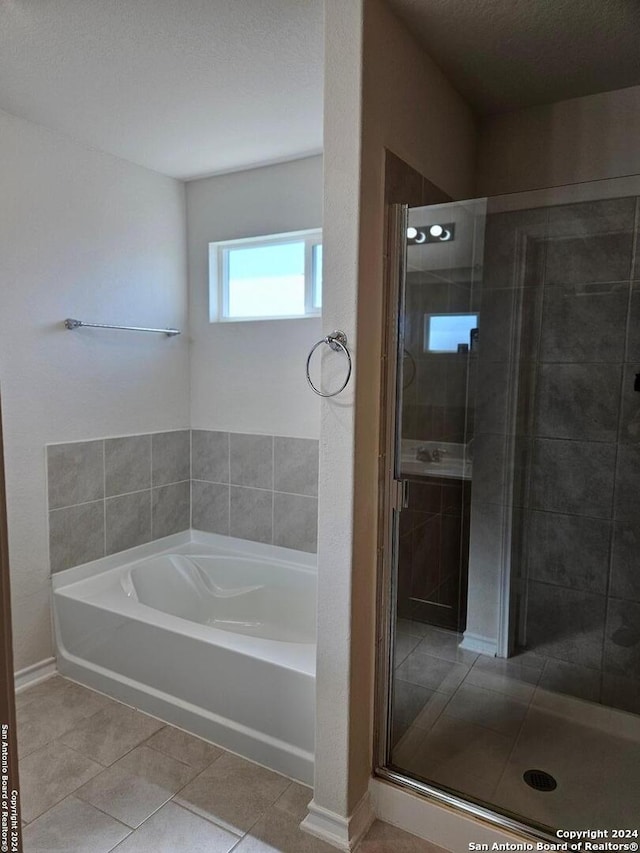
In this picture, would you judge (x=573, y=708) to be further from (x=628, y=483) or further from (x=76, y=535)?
(x=76, y=535)

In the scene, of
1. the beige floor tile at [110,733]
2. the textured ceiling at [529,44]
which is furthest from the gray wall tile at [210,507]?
the textured ceiling at [529,44]

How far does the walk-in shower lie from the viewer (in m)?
1.90

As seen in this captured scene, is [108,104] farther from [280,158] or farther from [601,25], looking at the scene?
[601,25]

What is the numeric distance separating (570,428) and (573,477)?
19cm

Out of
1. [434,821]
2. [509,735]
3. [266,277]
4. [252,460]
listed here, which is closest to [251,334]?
[266,277]

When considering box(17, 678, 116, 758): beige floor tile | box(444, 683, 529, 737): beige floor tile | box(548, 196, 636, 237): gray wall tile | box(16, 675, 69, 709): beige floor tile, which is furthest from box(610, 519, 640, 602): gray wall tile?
box(16, 675, 69, 709): beige floor tile

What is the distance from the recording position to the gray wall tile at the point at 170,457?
10.5 ft

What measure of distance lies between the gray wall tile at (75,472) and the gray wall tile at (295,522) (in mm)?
907

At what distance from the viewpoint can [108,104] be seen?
2318 mm

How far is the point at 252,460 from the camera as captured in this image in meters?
3.18

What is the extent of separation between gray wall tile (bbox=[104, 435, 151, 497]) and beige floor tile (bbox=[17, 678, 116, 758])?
0.91m

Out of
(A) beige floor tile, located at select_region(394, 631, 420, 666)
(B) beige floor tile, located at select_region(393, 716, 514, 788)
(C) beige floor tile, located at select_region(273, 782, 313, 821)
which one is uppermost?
(A) beige floor tile, located at select_region(394, 631, 420, 666)

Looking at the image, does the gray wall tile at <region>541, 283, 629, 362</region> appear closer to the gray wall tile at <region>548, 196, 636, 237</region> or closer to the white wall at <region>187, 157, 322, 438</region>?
the gray wall tile at <region>548, 196, 636, 237</region>

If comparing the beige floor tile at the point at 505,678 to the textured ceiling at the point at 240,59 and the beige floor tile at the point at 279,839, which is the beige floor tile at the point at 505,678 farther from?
the textured ceiling at the point at 240,59
